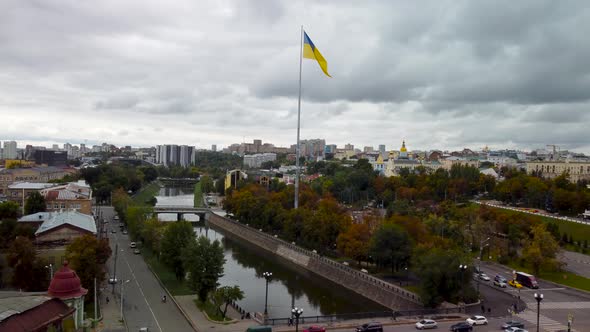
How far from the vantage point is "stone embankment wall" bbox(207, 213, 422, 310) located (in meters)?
31.5

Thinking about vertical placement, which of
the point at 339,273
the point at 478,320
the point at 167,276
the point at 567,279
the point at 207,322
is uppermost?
the point at 478,320

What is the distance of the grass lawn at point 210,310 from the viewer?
2670 cm

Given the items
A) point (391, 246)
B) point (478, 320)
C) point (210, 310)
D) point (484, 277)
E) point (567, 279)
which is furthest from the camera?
point (391, 246)

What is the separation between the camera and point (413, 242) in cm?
3756

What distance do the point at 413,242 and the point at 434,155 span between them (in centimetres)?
14129

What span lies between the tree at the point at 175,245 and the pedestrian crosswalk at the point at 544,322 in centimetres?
2189

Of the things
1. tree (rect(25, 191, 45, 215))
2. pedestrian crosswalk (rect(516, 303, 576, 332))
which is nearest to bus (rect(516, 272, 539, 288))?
pedestrian crosswalk (rect(516, 303, 576, 332))

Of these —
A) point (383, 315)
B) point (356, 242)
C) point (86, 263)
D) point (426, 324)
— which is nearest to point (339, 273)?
point (356, 242)

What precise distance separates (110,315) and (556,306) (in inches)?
1020

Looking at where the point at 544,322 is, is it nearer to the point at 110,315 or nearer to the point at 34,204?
the point at 110,315

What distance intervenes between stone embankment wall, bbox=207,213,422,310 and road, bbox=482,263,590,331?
626 centimetres

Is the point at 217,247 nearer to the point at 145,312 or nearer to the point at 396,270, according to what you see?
the point at 145,312

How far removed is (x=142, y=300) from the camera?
100ft

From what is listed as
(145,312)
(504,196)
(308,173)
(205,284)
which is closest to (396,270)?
(205,284)
